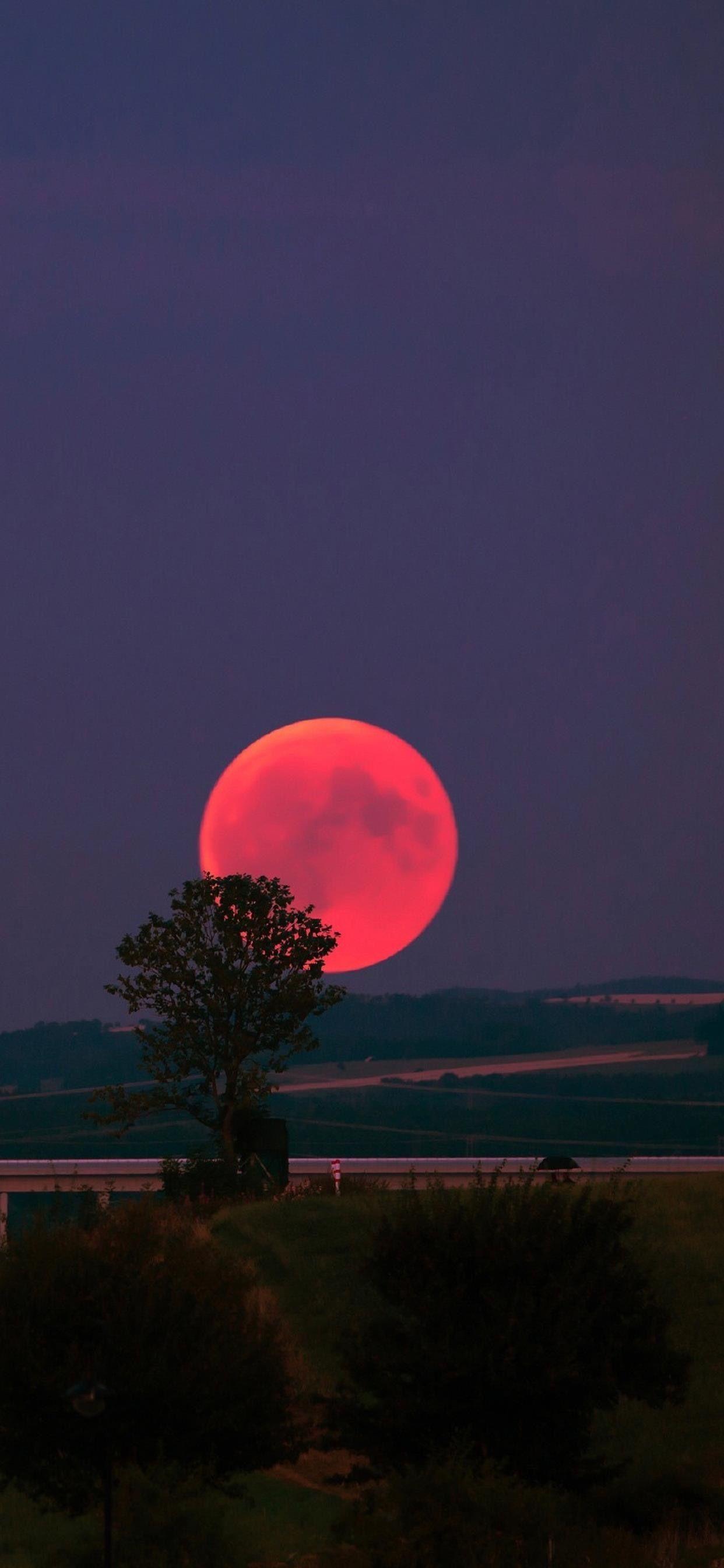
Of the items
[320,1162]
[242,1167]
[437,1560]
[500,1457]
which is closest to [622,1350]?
[500,1457]

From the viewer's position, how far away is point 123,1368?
2158 cm

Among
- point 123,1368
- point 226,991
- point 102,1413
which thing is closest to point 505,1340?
point 123,1368

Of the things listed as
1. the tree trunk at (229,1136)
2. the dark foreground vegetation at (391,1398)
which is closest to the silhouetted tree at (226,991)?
the tree trunk at (229,1136)

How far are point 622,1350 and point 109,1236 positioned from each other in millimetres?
7017

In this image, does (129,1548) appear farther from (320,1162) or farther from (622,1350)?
(320,1162)

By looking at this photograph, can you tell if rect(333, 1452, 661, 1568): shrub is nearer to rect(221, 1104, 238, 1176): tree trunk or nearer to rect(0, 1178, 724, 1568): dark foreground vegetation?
rect(0, 1178, 724, 1568): dark foreground vegetation

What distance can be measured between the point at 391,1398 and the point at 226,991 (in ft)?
100

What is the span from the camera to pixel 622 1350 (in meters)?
22.5

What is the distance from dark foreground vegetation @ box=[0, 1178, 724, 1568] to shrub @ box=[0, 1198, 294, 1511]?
30mm

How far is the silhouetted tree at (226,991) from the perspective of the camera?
171 feet

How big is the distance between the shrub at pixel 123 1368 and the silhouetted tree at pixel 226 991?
28973mm

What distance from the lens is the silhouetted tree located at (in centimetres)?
5212

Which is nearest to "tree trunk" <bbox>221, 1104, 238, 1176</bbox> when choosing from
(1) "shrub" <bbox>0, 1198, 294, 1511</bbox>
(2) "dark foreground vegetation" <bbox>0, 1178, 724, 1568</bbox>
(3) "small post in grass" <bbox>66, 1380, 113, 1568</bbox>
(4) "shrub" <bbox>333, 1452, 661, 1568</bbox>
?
(2) "dark foreground vegetation" <bbox>0, 1178, 724, 1568</bbox>

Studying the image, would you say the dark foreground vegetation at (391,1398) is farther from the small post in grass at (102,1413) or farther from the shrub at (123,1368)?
the small post in grass at (102,1413)
